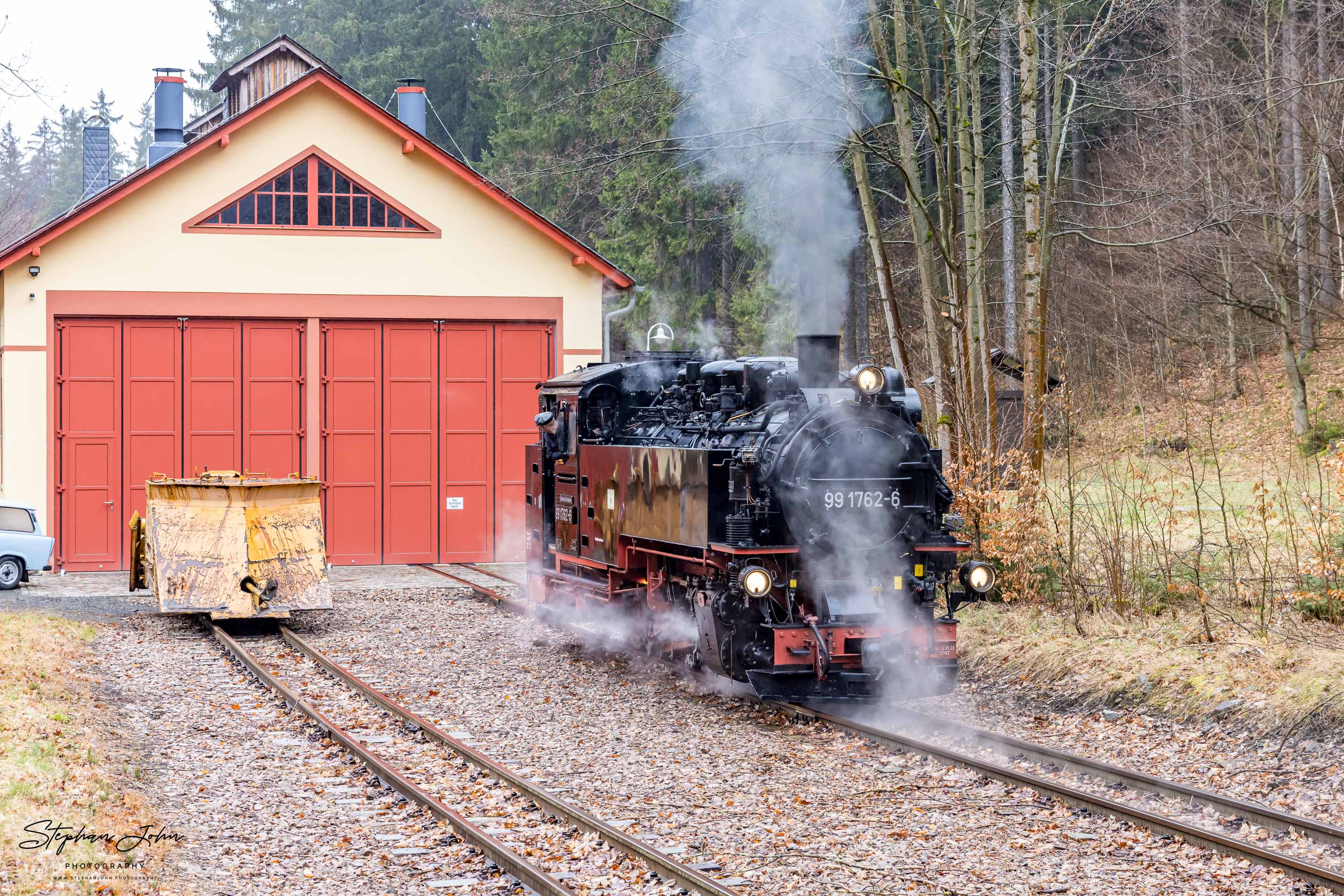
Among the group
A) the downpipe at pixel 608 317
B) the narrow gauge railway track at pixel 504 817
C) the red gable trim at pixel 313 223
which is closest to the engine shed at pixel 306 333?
the red gable trim at pixel 313 223

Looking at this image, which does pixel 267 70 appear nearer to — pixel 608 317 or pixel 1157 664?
pixel 608 317

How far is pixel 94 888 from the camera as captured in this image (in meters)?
5.89

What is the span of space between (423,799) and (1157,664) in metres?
5.74

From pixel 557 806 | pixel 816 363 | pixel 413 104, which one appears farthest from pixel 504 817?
pixel 413 104

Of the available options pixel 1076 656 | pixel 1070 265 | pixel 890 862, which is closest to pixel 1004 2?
pixel 1076 656

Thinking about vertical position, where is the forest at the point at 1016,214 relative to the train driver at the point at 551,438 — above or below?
above

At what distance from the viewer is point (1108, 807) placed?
23.3 feet

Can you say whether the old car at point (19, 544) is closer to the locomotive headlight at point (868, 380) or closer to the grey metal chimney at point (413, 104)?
the grey metal chimney at point (413, 104)

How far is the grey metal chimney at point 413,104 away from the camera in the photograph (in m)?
24.5

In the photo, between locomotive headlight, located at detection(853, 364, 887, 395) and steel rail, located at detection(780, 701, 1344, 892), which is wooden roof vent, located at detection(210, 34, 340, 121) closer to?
locomotive headlight, located at detection(853, 364, 887, 395)

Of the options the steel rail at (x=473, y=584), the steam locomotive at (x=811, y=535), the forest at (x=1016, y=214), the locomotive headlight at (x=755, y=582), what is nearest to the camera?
the locomotive headlight at (x=755, y=582)

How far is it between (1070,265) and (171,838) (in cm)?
2972

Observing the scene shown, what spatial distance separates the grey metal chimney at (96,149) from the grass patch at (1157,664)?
995 inches

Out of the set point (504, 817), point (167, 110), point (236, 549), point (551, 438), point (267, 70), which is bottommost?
point (504, 817)
